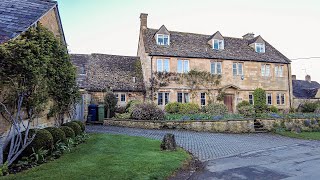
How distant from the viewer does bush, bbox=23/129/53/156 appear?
9.08 m

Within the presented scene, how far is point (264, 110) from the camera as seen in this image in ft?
98.9

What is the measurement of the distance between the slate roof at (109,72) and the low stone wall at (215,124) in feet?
19.2

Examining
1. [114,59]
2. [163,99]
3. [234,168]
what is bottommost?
[234,168]

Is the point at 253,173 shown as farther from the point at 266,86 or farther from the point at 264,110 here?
the point at 266,86

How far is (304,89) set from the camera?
1809 inches

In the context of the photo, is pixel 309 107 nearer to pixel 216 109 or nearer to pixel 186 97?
pixel 216 109

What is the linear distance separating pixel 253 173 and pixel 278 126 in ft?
50.4

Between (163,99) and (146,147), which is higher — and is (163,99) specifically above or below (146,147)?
above

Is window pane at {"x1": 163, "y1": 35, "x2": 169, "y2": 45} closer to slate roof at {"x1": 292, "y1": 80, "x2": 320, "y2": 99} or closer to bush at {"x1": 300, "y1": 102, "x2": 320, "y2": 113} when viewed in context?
bush at {"x1": 300, "y1": 102, "x2": 320, "y2": 113}

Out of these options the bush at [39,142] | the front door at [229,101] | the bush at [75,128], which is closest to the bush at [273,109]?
the front door at [229,101]

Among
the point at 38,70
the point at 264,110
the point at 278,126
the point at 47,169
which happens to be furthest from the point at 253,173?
the point at 264,110

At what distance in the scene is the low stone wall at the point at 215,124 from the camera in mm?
20359

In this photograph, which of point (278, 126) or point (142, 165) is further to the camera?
point (278, 126)

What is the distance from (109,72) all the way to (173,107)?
794cm
